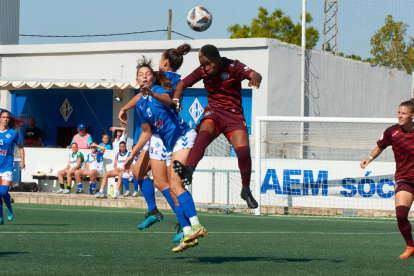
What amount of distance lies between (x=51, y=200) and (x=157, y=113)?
39.2 feet

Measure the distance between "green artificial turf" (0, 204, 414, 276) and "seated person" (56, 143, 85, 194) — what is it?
20.4 feet

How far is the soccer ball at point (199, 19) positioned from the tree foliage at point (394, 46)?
61.7ft

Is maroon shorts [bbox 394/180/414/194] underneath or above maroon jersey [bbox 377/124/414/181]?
underneath

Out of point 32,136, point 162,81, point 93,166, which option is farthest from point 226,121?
point 32,136

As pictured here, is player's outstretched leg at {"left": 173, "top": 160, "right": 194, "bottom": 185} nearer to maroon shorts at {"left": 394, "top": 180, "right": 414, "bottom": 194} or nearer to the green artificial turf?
the green artificial turf

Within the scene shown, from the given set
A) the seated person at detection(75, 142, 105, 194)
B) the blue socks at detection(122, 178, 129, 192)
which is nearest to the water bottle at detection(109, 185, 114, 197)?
the seated person at detection(75, 142, 105, 194)

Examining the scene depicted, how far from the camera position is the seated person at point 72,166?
18906mm

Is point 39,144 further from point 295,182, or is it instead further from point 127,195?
point 295,182

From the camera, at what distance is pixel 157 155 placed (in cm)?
725

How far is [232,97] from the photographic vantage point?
24.1 ft

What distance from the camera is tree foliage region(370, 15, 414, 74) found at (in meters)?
34.1

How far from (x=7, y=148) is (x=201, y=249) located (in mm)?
5329

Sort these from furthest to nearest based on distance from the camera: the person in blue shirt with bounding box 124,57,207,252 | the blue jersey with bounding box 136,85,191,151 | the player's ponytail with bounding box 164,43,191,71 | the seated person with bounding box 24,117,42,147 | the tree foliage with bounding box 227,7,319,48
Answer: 1. the tree foliage with bounding box 227,7,319,48
2. the seated person with bounding box 24,117,42,147
3. the player's ponytail with bounding box 164,43,191,71
4. the blue jersey with bounding box 136,85,191,151
5. the person in blue shirt with bounding box 124,57,207,252

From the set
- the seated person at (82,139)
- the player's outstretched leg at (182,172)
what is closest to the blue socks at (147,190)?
the player's outstretched leg at (182,172)
